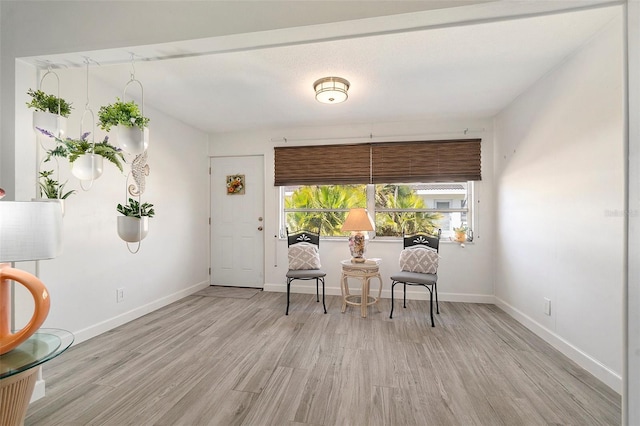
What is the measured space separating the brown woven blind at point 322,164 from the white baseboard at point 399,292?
1.60 m

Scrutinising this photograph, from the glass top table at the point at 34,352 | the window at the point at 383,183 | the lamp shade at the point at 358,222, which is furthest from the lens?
the window at the point at 383,183

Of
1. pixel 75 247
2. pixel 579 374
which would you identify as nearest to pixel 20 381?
pixel 75 247

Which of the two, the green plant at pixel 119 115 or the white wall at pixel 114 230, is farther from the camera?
the white wall at pixel 114 230

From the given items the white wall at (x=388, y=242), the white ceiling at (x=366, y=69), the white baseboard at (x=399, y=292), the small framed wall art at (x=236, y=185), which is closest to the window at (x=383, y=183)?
the white wall at (x=388, y=242)

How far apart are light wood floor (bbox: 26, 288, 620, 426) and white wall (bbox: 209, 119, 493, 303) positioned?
73cm

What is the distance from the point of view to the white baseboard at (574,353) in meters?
1.94

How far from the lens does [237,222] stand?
4609 millimetres

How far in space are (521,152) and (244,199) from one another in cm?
386

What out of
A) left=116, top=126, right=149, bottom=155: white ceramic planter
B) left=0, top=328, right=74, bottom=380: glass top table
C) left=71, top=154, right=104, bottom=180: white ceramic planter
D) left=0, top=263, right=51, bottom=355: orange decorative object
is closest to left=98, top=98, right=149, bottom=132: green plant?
left=116, top=126, right=149, bottom=155: white ceramic planter

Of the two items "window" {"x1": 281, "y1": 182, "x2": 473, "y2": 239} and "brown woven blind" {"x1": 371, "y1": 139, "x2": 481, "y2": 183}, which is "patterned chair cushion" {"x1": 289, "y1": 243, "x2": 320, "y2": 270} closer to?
"window" {"x1": 281, "y1": 182, "x2": 473, "y2": 239}

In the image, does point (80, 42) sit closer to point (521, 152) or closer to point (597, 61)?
point (597, 61)

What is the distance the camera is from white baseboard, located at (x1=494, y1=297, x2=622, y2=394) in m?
1.94

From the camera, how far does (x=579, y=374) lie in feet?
6.92

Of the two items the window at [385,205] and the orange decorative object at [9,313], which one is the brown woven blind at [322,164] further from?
the orange decorative object at [9,313]
